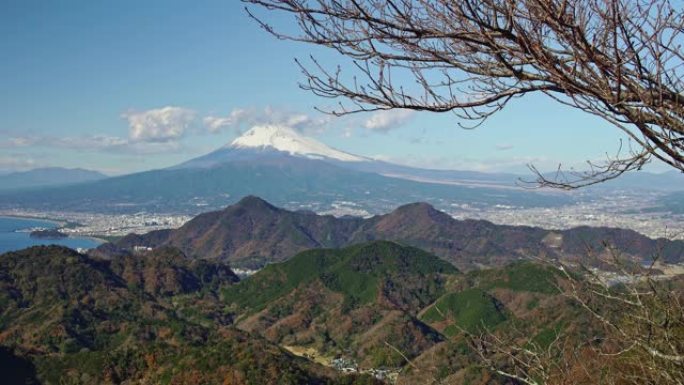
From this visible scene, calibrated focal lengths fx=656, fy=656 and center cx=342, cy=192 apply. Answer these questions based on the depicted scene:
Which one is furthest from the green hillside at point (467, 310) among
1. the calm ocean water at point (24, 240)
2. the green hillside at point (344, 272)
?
the calm ocean water at point (24, 240)

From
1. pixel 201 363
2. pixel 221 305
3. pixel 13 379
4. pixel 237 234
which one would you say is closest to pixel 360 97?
pixel 201 363

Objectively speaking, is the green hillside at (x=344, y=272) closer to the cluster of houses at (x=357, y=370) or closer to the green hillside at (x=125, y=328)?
the green hillside at (x=125, y=328)

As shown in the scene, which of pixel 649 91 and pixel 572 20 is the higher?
pixel 572 20

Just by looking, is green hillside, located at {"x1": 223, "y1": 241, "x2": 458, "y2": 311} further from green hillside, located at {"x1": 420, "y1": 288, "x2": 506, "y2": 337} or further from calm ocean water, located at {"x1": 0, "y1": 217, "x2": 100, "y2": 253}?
calm ocean water, located at {"x1": 0, "y1": 217, "x2": 100, "y2": 253}

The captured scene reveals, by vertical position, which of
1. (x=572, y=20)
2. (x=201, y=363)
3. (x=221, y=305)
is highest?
(x=572, y=20)

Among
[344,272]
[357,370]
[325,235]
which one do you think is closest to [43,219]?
[325,235]

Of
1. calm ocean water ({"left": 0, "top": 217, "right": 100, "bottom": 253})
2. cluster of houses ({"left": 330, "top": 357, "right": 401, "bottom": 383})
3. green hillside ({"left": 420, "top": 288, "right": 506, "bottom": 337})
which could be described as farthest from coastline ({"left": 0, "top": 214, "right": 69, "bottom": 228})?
cluster of houses ({"left": 330, "top": 357, "right": 401, "bottom": 383})

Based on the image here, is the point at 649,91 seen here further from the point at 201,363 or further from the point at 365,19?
the point at 201,363

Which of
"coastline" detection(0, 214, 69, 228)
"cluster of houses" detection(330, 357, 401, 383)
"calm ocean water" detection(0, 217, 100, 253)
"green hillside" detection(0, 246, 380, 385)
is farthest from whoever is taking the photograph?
"coastline" detection(0, 214, 69, 228)
